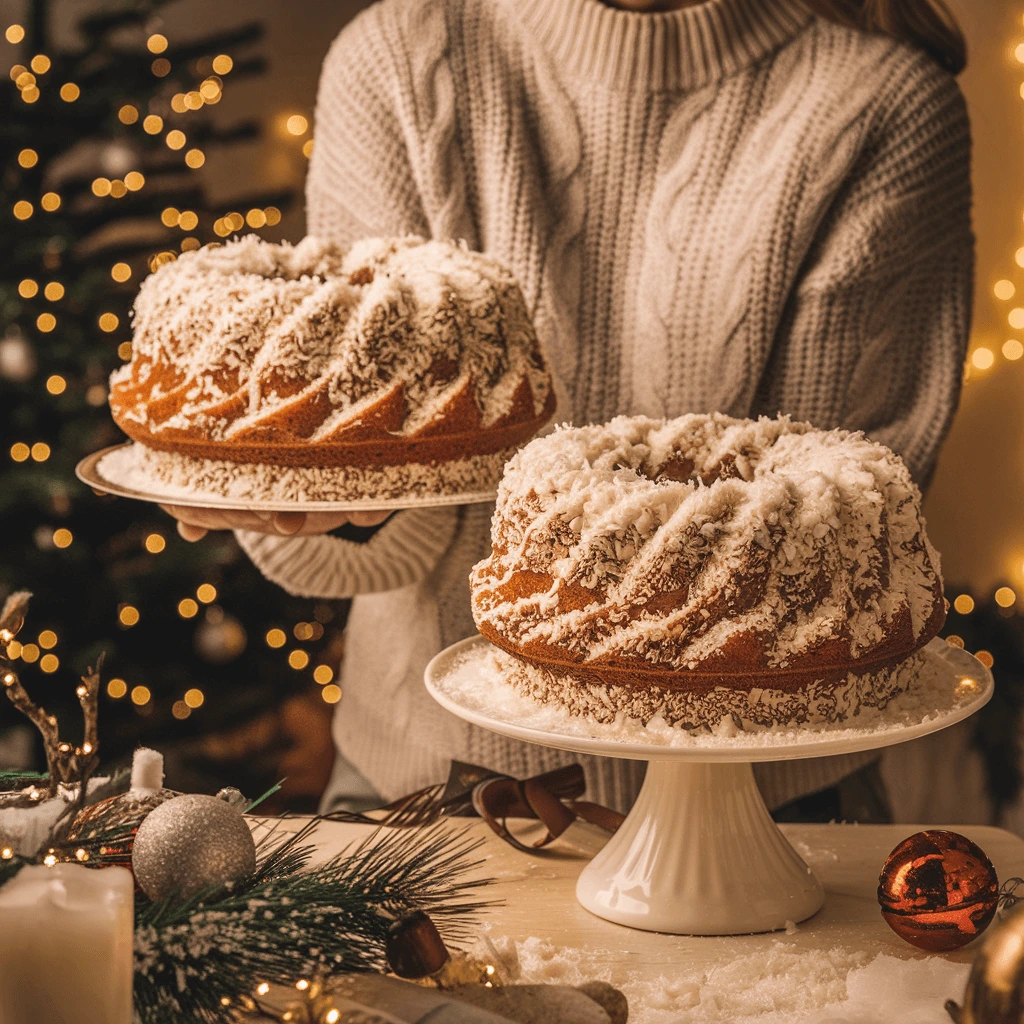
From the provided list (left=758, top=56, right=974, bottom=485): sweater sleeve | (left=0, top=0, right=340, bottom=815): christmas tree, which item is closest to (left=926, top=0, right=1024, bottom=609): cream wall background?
(left=758, top=56, right=974, bottom=485): sweater sleeve

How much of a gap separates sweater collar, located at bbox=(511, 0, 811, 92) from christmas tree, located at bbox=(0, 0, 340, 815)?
43.0 inches

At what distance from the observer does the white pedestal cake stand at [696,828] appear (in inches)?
35.1

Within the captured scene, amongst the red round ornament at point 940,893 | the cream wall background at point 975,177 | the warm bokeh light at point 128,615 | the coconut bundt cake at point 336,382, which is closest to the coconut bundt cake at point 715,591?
the red round ornament at point 940,893

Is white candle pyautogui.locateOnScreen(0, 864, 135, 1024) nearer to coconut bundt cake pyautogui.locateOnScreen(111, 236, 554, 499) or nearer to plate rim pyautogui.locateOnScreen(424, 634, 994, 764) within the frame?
plate rim pyautogui.locateOnScreen(424, 634, 994, 764)

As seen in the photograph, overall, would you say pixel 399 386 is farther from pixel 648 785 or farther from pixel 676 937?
pixel 676 937

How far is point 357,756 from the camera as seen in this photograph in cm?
165

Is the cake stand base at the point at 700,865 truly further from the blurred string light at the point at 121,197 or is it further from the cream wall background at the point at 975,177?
the cream wall background at the point at 975,177

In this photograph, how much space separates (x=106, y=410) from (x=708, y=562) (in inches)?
69.6

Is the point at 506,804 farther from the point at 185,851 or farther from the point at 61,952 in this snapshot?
the point at 61,952

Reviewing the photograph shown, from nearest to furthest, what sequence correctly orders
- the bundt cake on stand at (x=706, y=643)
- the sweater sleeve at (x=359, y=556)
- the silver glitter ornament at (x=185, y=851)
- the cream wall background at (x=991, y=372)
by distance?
the silver glitter ornament at (x=185, y=851)
the bundt cake on stand at (x=706, y=643)
the sweater sleeve at (x=359, y=556)
the cream wall background at (x=991, y=372)

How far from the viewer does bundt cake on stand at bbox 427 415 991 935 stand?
0.86 meters

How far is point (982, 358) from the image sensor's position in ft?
8.91

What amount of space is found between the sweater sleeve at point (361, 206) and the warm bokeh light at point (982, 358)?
167cm

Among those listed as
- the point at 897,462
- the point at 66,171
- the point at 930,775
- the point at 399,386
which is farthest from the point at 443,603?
the point at 66,171
